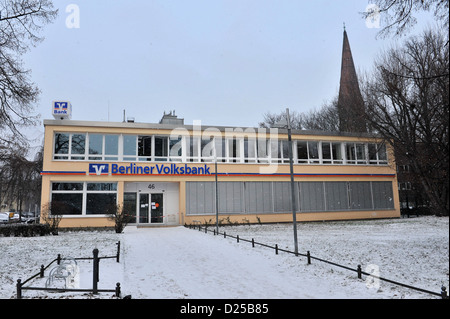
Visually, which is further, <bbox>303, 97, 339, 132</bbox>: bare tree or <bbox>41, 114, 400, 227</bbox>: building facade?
<bbox>303, 97, 339, 132</bbox>: bare tree

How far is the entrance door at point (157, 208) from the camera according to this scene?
78.2 ft

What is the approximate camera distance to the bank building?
22.0m

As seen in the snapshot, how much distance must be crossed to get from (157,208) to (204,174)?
4.05 metres

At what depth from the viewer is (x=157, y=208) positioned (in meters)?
24.0

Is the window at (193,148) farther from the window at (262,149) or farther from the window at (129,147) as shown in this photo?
the window at (262,149)

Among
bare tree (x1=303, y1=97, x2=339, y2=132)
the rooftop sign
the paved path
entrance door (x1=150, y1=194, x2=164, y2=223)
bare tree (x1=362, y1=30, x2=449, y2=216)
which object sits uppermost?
bare tree (x1=303, y1=97, x2=339, y2=132)

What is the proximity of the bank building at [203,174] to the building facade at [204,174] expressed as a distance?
A: 0.21 ft

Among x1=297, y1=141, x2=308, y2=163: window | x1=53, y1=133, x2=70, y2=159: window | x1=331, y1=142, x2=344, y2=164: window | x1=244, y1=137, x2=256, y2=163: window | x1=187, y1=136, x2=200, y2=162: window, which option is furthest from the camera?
x1=331, y1=142, x2=344, y2=164: window

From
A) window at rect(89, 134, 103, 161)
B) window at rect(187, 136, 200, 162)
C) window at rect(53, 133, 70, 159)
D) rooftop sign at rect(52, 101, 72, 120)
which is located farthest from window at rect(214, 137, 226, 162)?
rooftop sign at rect(52, 101, 72, 120)

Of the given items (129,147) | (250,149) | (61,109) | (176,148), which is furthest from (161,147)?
(61,109)

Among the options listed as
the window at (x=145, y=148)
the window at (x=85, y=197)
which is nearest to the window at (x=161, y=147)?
the window at (x=145, y=148)

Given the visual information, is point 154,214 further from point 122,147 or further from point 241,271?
point 241,271

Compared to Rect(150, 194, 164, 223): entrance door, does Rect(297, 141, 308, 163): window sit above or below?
above

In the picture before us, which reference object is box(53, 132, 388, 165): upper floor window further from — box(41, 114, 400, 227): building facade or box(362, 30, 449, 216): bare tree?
box(362, 30, 449, 216): bare tree
